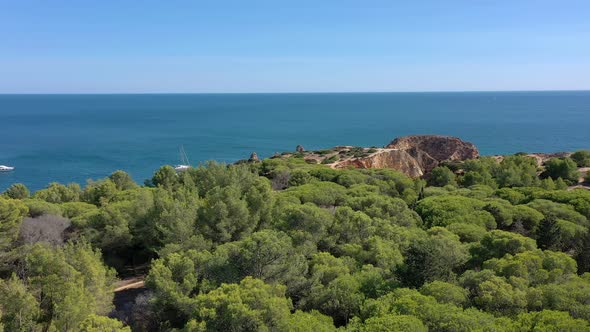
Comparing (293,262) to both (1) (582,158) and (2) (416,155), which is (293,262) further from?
(1) (582,158)

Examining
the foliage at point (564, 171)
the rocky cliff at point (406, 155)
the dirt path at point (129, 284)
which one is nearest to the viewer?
the dirt path at point (129, 284)

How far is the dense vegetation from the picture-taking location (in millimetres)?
15320

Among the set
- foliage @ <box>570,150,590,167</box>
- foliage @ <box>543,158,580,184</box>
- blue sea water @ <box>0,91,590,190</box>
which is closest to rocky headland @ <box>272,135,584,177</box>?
foliage @ <box>570,150,590,167</box>

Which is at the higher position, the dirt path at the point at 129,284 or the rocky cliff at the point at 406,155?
the rocky cliff at the point at 406,155

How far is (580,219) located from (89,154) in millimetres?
106712

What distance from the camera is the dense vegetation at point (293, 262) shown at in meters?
15.3

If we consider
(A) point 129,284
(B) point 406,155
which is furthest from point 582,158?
(A) point 129,284

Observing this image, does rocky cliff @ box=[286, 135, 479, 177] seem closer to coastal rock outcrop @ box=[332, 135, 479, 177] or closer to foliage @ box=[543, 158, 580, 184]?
coastal rock outcrop @ box=[332, 135, 479, 177]

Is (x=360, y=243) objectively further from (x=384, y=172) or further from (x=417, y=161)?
(x=417, y=161)

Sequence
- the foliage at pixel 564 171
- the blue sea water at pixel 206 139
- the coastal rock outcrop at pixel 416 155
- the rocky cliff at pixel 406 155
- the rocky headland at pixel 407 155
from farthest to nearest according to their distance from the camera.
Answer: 1. the blue sea water at pixel 206 139
2. the rocky headland at pixel 407 155
3. the rocky cliff at pixel 406 155
4. the coastal rock outcrop at pixel 416 155
5. the foliage at pixel 564 171

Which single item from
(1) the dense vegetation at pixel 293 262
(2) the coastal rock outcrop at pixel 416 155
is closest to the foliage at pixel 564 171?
(1) the dense vegetation at pixel 293 262

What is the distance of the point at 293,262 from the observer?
773 inches

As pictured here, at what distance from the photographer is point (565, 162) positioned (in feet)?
158

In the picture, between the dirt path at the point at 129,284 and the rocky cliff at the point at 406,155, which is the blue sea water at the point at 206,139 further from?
the dirt path at the point at 129,284
